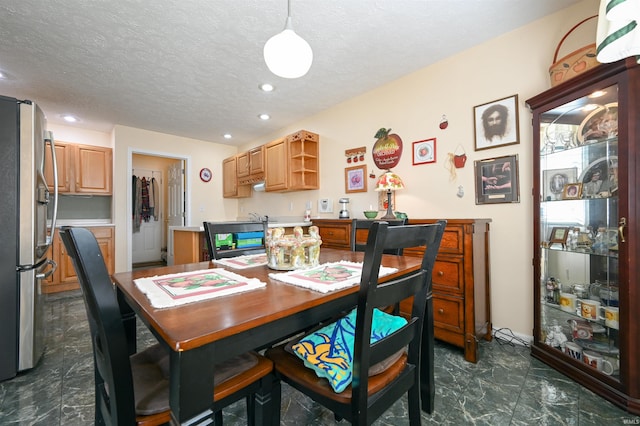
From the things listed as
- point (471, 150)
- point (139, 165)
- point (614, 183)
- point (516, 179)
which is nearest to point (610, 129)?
point (614, 183)

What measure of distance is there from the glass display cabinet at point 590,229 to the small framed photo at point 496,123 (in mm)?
207

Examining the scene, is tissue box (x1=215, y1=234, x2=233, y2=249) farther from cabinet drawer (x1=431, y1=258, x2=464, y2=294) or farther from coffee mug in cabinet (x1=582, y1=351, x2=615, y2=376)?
coffee mug in cabinet (x1=582, y1=351, x2=615, y2=376)

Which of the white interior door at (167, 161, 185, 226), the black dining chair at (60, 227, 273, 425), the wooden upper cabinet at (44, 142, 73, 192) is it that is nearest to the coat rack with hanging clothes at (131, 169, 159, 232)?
the white interior door at (167, 161, 185, 226)

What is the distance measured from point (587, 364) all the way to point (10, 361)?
134 inches

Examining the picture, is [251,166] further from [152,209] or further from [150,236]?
[150,236]

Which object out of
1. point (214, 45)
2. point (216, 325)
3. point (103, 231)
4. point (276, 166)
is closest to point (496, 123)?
point (214, 45)

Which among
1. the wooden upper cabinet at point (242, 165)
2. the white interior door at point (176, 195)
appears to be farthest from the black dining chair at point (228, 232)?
the white interior door at point (176, 195)

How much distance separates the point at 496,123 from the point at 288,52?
5.70ft

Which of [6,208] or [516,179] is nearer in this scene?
[6,208]

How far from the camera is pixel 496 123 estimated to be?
2158 mm

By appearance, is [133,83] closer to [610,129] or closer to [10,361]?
[10,361]

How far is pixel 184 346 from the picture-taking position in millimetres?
523

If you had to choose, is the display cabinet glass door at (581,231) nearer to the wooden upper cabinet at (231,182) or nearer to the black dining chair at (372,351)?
the black dining chair at (372,351)

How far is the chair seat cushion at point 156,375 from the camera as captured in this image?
740 mm
